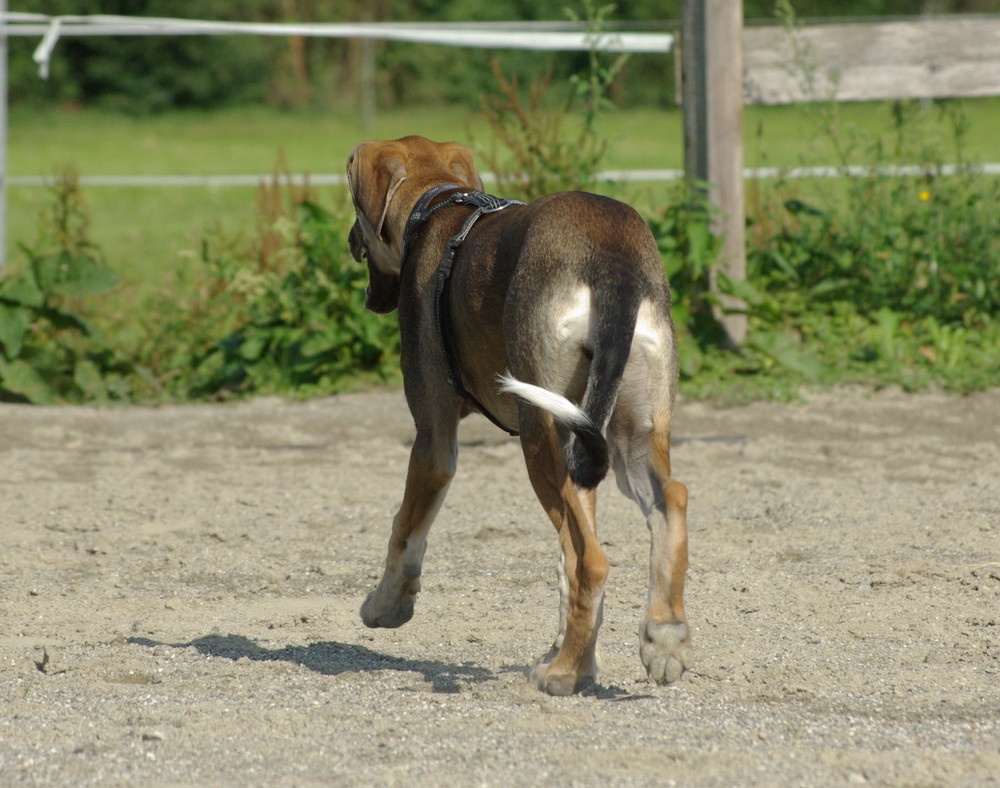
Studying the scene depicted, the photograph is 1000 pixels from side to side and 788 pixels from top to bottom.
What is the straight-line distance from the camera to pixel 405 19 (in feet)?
122

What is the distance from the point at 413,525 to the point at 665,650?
3.54 ft

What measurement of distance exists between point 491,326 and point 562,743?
1.17m

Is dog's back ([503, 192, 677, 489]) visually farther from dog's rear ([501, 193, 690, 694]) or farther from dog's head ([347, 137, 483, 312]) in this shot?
dog's head ([347, 137, 483, 312])

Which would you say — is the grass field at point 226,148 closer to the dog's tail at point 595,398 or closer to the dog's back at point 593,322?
the dog's back at point 593,322

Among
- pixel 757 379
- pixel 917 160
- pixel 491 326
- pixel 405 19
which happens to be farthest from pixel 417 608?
pixel 405 19

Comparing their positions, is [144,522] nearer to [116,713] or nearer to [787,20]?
[116,713]

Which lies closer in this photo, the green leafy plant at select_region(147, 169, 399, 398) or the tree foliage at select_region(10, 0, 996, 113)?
the green leafy plant at select_region(147, 169, 399, 398)

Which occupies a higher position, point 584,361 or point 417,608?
point 584,361

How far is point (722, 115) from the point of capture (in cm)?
831

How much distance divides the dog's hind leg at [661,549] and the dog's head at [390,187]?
1.12 meters

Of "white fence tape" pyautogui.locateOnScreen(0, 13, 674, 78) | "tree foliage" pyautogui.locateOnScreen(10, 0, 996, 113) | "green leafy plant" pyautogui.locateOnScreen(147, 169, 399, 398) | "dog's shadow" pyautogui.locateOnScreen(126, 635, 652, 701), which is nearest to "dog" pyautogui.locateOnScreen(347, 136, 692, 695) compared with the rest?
"dog's shadow" pyautogui.locateOnScreen(126, 635, 652, 701)

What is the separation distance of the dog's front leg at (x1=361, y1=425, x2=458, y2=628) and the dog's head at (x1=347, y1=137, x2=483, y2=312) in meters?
0.60

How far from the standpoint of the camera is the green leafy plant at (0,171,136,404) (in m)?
8.09

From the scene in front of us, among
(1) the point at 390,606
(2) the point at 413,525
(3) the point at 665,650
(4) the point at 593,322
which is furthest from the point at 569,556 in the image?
(1) the point at 390,606
